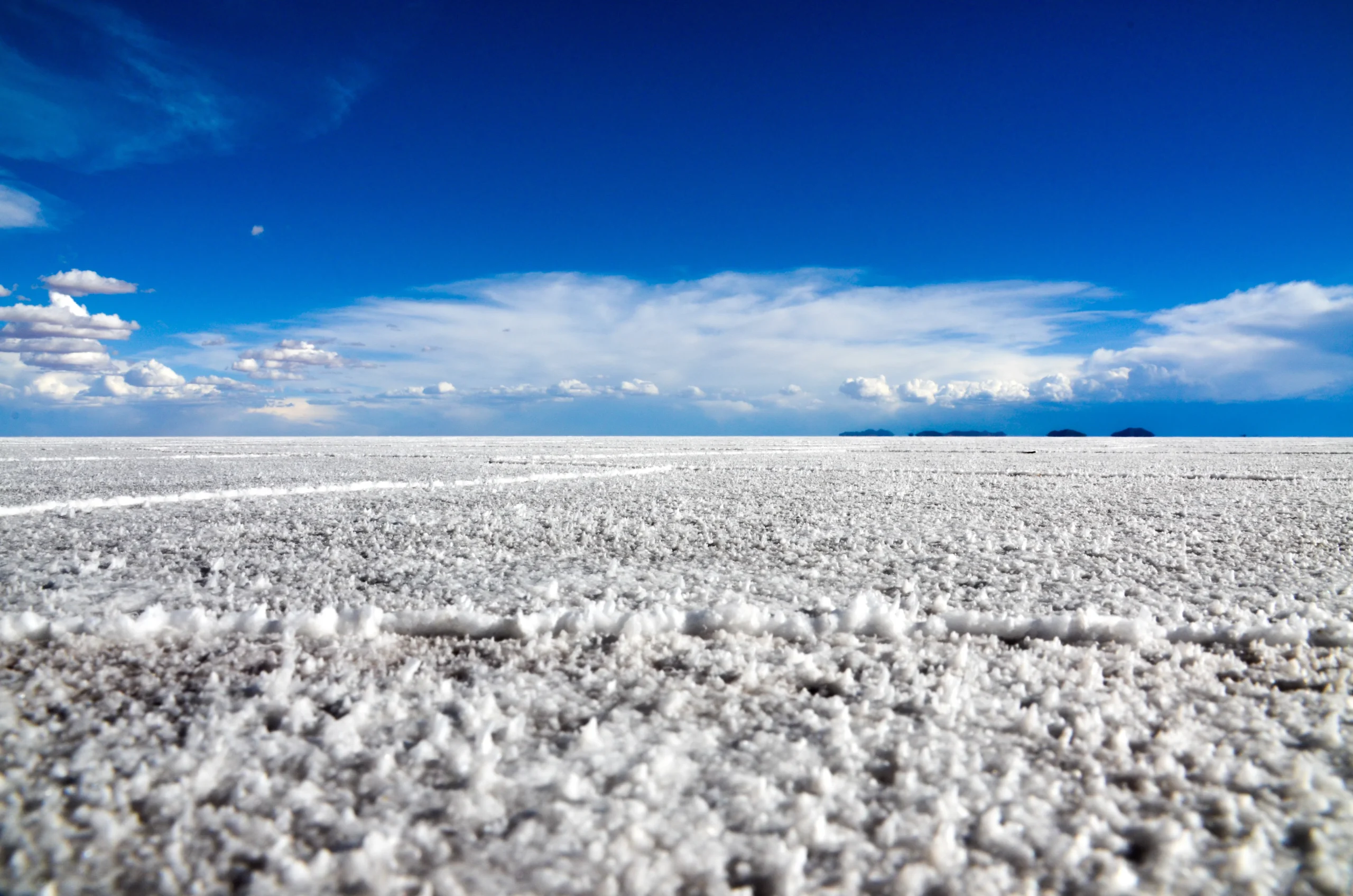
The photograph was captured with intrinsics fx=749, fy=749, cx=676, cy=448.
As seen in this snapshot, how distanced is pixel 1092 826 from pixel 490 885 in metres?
0.57

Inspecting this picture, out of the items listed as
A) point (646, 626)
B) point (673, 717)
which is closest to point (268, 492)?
point (646, 626)

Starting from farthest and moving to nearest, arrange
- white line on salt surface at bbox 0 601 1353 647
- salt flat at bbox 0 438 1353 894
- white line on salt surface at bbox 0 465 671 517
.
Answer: white line on salt surface at bbox 0 465 671 517, white line on salt surface at bbox 0 601 1353 647, salt flat at bbox 0 438 1353 894

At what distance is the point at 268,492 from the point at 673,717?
3.59 meters

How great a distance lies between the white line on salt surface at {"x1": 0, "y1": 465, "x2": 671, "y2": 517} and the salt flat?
1040 millimetres

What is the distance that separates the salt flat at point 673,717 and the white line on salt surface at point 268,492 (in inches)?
41.0

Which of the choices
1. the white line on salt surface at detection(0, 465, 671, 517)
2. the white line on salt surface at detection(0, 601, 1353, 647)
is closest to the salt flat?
the white line on salt surface at detection(0, 601, 1353, 647)

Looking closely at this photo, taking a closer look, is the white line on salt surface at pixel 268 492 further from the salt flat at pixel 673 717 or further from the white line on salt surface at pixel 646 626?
the white line on salt surface at pixel 646 626

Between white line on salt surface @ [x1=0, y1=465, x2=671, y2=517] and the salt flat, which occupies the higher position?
white line on salt surface @ [x1=0, y1=465, x2=671, y2=517]

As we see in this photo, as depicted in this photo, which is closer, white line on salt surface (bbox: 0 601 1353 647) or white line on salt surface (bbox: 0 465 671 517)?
→ white line on salt surface (bbox: 0 601 1353 647)

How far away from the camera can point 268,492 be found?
3.88 metres

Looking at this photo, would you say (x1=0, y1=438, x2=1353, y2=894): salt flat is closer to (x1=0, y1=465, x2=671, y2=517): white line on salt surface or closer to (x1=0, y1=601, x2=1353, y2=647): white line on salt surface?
(x1=0, y1=601, x2=1353, y2=647): white line on salt surface

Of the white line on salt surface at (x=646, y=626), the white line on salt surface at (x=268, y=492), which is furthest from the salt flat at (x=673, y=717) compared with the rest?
the white line on salt surface at (x=268, y=492)

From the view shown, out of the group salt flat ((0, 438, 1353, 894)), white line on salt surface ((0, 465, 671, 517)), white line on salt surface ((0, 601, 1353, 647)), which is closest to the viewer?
salt flat ((0, 438, 1353, 894))

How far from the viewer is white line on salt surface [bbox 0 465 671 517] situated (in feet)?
10.4
